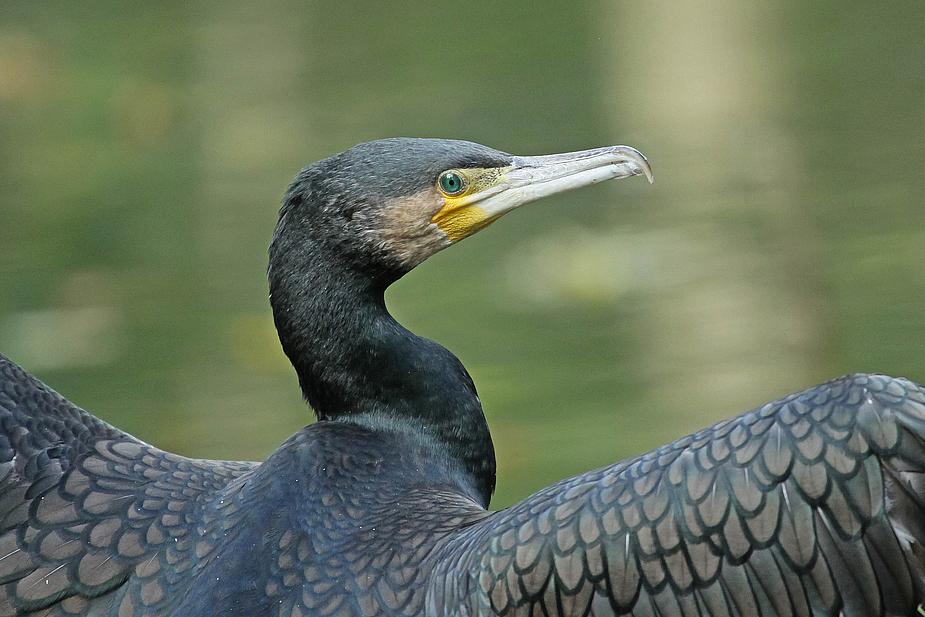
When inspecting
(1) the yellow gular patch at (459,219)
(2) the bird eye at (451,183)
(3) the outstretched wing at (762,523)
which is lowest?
(3) the outstretched wing at (762,523)

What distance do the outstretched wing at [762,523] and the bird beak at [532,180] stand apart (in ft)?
3.81

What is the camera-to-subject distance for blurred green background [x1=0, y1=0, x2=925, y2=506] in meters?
6.38

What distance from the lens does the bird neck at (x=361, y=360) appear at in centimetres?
350

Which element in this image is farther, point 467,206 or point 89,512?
point 467,206

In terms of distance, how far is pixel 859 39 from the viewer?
11.2 metres

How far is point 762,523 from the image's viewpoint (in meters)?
2.46

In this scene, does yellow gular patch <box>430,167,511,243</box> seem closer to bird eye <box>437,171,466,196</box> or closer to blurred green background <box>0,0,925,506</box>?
bird eye <box>437,171,466,196</box>

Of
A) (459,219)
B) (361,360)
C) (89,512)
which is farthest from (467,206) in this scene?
(89,512)

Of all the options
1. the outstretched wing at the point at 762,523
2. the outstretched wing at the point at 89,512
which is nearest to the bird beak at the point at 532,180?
the outstretched wing at the point at 89,512

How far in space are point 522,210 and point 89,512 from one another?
19.2 ft

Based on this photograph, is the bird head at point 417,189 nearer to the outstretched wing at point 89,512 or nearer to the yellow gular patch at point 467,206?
the yellow gular patch at point 467,206

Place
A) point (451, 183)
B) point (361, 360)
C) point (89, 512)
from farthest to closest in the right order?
point (451, 183) → point (361, 360) → point (89, 512)

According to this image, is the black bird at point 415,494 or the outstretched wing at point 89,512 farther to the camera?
the outstretched wing at point 89,512

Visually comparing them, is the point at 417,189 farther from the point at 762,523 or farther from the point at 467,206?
the point at 762,523
